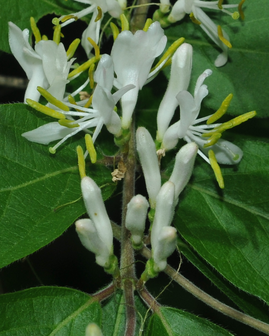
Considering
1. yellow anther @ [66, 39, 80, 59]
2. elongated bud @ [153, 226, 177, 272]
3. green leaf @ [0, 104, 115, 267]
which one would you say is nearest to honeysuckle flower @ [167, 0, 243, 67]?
yellow anther @ [66, 39, 80, 59]

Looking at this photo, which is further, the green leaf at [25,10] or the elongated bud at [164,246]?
the green leaf at [25,10]

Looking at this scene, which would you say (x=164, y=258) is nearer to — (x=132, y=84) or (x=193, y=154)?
(x=193, y=154)

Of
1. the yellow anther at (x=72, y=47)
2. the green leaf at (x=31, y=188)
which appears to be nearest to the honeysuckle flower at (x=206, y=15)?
the yellow anther at (x=72, y=47)

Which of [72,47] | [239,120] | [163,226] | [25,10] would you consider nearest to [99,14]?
[72,47]

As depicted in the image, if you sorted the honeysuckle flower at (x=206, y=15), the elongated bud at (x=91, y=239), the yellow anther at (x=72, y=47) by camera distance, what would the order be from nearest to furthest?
the elongated bud at (x=91, y=239) → the yellow anther at (x=72, y=47) → the honeysuckle flower at (x=206, y=15)

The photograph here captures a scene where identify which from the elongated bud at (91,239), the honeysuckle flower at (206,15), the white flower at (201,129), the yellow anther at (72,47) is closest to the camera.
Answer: the elongated bud at (91,239)

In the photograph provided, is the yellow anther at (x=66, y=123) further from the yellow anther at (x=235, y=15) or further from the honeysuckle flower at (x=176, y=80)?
the yellow anther at (x=235, y=15)

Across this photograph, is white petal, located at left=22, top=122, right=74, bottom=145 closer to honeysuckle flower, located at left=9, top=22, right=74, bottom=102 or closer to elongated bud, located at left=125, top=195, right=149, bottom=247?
honeysuckle flower, located at left=9, top=22, right=74, bottom=102

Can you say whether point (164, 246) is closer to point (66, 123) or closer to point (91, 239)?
point (91, 239)

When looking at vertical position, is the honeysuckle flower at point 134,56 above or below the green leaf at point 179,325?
above

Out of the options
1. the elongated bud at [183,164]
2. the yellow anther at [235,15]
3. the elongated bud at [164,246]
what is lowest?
the elongated bud at [164,246]
